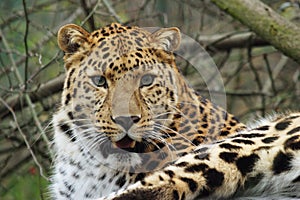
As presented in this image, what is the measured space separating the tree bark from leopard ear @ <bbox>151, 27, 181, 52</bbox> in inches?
64.0

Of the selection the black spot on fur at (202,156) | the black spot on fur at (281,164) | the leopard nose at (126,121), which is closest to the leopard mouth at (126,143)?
the leopard nose at (126,121)

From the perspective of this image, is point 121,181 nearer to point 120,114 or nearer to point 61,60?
point 120,114

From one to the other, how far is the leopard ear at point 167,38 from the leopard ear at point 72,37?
56cm

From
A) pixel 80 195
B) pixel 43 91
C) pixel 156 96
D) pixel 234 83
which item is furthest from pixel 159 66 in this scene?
pixel 234 83

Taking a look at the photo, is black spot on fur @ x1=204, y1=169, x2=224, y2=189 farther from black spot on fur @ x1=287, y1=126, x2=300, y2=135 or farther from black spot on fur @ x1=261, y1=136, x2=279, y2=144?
black spot on fur @ x1=287, y1=126, x2=300, y2=135

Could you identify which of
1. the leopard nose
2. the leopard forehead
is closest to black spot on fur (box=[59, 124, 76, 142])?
the leopard forehead

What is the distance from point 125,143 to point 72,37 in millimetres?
1023

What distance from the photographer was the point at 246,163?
180 inches

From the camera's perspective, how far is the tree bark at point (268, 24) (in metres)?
6.96

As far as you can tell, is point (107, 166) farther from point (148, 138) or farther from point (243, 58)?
point (243, 58)

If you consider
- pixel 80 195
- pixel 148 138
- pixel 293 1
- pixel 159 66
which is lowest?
pixel 80 195

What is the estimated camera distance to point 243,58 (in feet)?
32.7

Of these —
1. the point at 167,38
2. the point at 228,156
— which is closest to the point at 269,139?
the point at 228,156

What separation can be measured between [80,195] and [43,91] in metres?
2.95
